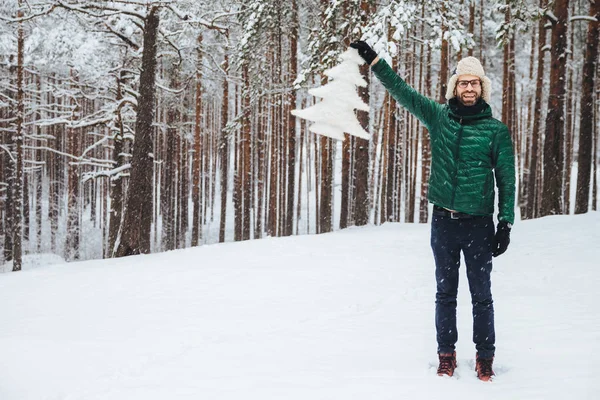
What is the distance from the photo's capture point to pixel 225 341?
169 inches

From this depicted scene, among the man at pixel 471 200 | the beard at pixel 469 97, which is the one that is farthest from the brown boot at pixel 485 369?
the beard at pixel 469 97

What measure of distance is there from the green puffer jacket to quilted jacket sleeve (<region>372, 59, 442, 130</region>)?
0.13 metres

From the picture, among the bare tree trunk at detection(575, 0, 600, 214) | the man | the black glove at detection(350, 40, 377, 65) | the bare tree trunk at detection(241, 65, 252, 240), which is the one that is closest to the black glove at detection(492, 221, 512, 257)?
the man

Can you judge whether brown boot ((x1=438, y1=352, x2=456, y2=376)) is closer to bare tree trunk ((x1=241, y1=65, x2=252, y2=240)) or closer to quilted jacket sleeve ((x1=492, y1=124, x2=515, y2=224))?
quilted jacket sleeve ((x1=492, y1=124, x2=515, y2=224))

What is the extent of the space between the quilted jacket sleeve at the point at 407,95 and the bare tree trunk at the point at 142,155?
8.57 meters

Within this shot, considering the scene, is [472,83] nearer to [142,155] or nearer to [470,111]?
[470,111]

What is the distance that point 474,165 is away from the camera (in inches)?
129

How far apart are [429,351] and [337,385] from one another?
1.10 meters

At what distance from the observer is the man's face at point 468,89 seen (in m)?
3.28

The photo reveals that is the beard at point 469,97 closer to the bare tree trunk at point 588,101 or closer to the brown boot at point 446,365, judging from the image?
the brown boot at point 446,365

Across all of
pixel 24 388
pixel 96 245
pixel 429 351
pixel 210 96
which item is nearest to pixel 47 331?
pixel 24 388

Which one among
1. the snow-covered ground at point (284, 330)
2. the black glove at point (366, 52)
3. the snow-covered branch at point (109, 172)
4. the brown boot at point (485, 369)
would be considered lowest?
the snow-covered ground at point (284, 330)

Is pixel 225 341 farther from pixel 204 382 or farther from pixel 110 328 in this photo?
pixel 110 328

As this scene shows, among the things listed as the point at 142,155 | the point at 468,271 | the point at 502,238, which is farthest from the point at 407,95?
the point at 142,155
